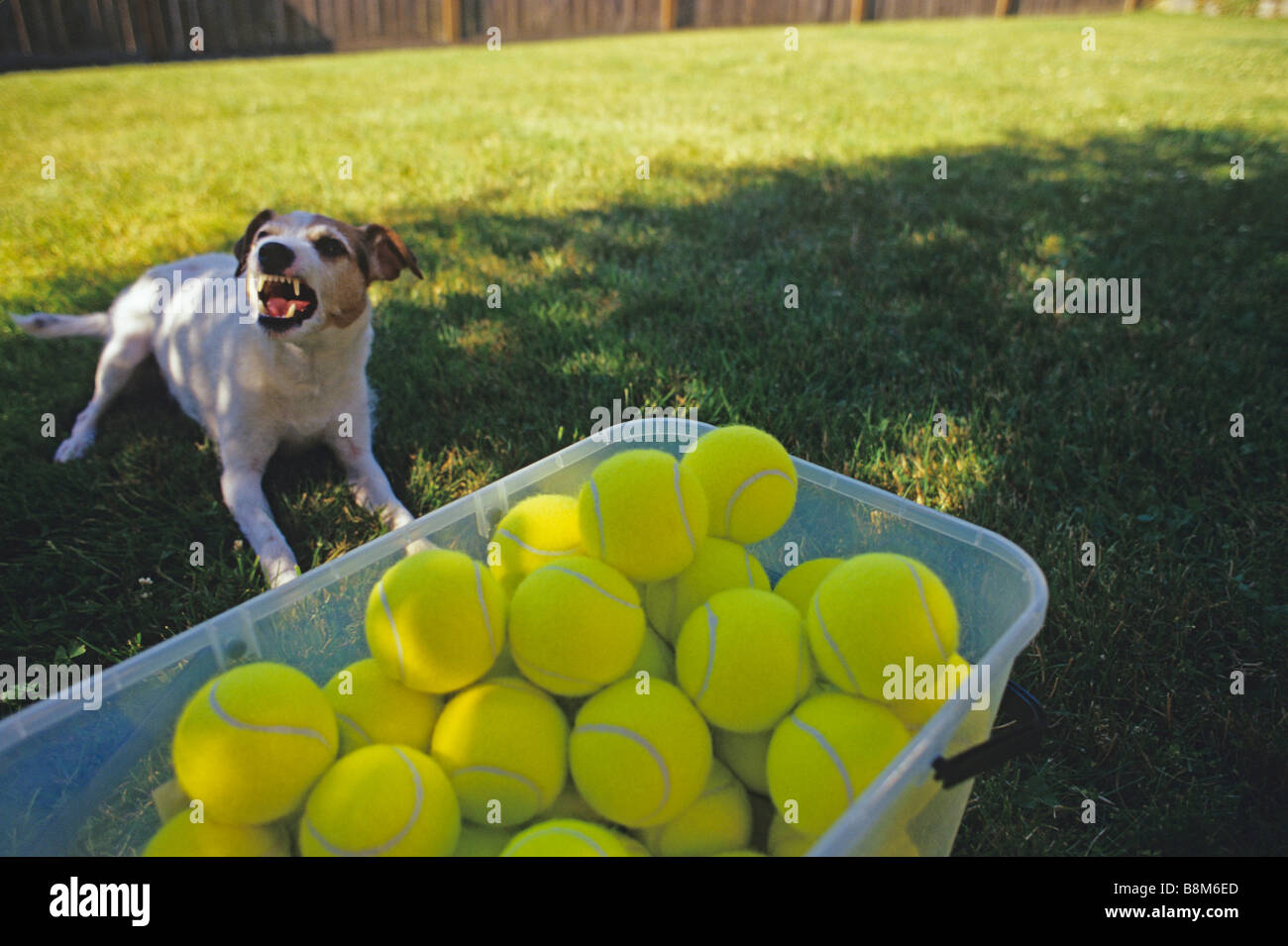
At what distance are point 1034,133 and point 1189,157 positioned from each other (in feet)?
3.48

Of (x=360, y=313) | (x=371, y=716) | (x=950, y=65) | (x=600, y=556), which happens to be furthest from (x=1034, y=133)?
(x=371, y=716)

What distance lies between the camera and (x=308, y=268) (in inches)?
82.4

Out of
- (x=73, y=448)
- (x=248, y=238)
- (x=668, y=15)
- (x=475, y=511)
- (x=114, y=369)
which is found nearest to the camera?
(x=475, y=511)

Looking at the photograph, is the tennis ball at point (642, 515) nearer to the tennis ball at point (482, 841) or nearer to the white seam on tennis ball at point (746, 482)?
the white seam on tennis ball at point (746, 482)

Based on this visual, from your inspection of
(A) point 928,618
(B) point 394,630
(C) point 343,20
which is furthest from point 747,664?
(C) point 343,20

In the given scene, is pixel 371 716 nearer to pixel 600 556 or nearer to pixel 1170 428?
pixel 600 556

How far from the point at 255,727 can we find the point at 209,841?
0.16 meters

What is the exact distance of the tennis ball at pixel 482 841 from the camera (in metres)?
1.19

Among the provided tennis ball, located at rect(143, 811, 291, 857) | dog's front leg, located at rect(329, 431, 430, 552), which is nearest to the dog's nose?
dog's front leg, located at rect(329, 431, 430, 552)

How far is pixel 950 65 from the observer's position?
9.48 m

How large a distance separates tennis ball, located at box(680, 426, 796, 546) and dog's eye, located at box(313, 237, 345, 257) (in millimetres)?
1220

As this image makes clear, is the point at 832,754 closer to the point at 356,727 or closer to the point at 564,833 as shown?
the point at 564,833
